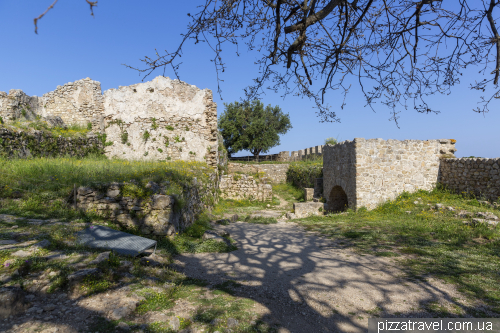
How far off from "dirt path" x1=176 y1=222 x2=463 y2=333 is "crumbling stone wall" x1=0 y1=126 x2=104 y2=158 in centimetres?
820

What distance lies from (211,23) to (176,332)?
13.3ft

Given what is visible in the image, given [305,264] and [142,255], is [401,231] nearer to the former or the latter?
[305,264]

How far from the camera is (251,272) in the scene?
5062 millimetres

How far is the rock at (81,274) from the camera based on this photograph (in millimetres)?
3491

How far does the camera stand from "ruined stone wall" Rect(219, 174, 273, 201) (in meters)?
17.3

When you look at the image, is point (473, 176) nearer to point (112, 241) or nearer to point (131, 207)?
point (131, 207)

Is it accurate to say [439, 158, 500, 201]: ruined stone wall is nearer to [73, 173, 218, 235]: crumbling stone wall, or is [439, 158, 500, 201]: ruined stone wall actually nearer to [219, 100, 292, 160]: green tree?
[73, 173, 218, 235]: crumbling stone wall

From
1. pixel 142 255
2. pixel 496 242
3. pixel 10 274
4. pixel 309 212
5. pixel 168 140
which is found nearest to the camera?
pixel 10 274

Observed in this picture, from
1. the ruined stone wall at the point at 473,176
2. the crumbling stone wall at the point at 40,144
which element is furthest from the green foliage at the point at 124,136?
the ruined stone wall at the point at 473,176

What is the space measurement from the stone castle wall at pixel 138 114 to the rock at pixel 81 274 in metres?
11.5

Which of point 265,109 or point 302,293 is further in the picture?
point 265,109

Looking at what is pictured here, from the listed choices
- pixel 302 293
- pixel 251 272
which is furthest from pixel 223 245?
pixel 302 293

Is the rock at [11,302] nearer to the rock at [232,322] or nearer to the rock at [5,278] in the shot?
the rock at [5,278]

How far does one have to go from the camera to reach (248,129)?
119 ft
